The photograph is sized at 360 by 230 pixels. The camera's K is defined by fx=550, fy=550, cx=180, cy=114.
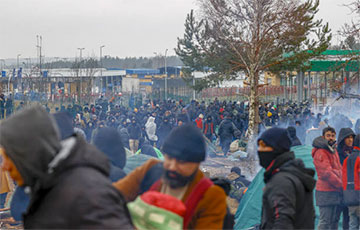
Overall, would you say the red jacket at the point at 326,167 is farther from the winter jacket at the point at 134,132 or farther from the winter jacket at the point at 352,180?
the winter jacket at the point at 134,132

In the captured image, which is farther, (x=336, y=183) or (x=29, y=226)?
(x=336, y=183)

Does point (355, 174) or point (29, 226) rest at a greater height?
point (29, 226)

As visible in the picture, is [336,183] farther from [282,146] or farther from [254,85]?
[254,85]

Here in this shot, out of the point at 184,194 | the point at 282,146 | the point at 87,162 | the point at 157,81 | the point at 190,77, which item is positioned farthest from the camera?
the point at 157,81

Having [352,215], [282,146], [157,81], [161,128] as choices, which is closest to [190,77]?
[161,128]

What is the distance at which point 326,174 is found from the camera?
20.6 ft

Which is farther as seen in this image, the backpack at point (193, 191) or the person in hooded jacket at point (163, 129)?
the person in hooded jacket at point (163, 129)

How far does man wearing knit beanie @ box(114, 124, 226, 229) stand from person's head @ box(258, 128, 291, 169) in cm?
89

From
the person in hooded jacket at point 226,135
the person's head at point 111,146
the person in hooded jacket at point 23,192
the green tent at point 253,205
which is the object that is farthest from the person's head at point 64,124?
the person in hooded jacket at point 226,135

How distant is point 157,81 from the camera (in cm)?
6862

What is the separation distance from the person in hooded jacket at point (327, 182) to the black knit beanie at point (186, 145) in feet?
12.2

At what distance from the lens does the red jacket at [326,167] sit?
6199 millimetres

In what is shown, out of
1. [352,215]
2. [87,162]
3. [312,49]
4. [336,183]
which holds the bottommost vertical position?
[352,215]

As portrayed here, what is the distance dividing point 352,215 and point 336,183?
22.6 inches
